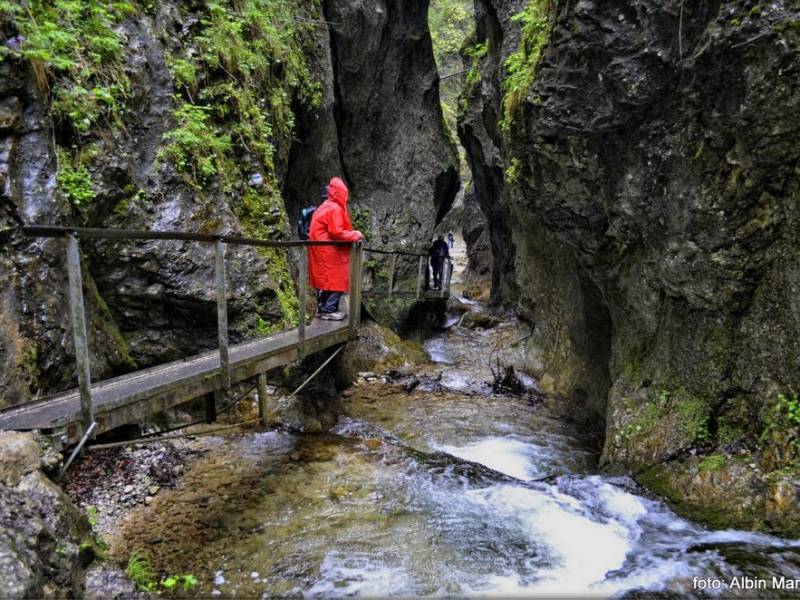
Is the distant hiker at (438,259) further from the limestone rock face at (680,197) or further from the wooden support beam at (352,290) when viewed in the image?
the wooden support beam at (352,290)

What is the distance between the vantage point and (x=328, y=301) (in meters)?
7.87

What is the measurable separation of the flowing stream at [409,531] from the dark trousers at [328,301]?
2.03 m

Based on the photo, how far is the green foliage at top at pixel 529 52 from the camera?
6.91 m

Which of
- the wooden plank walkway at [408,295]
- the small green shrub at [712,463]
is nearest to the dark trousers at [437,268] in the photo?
the wooden plank walkway at [408,295]

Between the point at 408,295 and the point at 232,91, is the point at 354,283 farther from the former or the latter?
the point at 408,295

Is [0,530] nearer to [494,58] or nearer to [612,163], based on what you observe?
[612,163]

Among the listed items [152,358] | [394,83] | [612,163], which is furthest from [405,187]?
[152,358]

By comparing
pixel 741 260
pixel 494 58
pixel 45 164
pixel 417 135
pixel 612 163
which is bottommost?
pixel 741 260

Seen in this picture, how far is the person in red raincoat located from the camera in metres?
7.06

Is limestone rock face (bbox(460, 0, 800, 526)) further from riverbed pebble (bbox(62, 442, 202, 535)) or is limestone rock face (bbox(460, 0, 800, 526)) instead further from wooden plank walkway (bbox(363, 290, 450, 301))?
wooden plank walkway (bbox(363, 290, 450, 301))

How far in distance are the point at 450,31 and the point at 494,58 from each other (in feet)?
54.2

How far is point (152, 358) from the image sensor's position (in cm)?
617

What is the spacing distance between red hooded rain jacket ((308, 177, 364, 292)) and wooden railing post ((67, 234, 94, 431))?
4.06 m

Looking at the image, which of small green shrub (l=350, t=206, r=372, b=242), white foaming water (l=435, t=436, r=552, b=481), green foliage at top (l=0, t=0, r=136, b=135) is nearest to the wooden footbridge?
green foliage at top (l=0, t=0, r=136, b=135)
